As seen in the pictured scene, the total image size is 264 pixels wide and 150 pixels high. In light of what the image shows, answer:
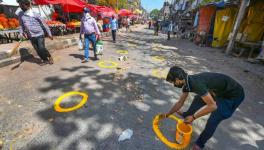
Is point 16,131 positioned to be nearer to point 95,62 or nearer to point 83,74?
point 83,74

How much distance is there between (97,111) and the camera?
3434 mm

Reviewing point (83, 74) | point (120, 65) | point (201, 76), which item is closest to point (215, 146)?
point (201, 76)

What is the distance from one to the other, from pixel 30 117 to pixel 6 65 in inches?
139

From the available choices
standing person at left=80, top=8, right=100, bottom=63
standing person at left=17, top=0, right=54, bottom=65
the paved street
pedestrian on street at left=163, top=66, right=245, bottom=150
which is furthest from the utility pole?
standing person at left=17, top=0, right=54, bottom=65

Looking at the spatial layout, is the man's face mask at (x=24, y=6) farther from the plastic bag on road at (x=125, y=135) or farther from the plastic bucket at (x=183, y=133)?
the plastic bucket at (x=183, y=133)

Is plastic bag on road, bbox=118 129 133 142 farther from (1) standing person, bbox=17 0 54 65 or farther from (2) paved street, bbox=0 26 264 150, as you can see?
(1) standing person, bbox=17 0 54 65

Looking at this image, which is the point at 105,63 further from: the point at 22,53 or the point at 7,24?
the point at 7,24

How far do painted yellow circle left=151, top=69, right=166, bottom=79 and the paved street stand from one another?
76 millimetres

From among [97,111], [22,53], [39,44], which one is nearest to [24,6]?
[39,44]

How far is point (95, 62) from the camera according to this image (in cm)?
673

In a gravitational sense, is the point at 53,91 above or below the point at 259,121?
above

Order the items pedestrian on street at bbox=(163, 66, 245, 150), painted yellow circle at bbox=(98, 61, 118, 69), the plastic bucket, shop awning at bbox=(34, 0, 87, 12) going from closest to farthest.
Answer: pedestrian on street at bbox=(163, 66, 245, 150) < the plastic bucket < painted yellow circle at bbox=(98, 61, 118, 69) < shop awning at bbox=(34, 0, 87, 12)

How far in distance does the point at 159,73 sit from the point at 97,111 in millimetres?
3318

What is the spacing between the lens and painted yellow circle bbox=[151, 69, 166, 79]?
5756mm
